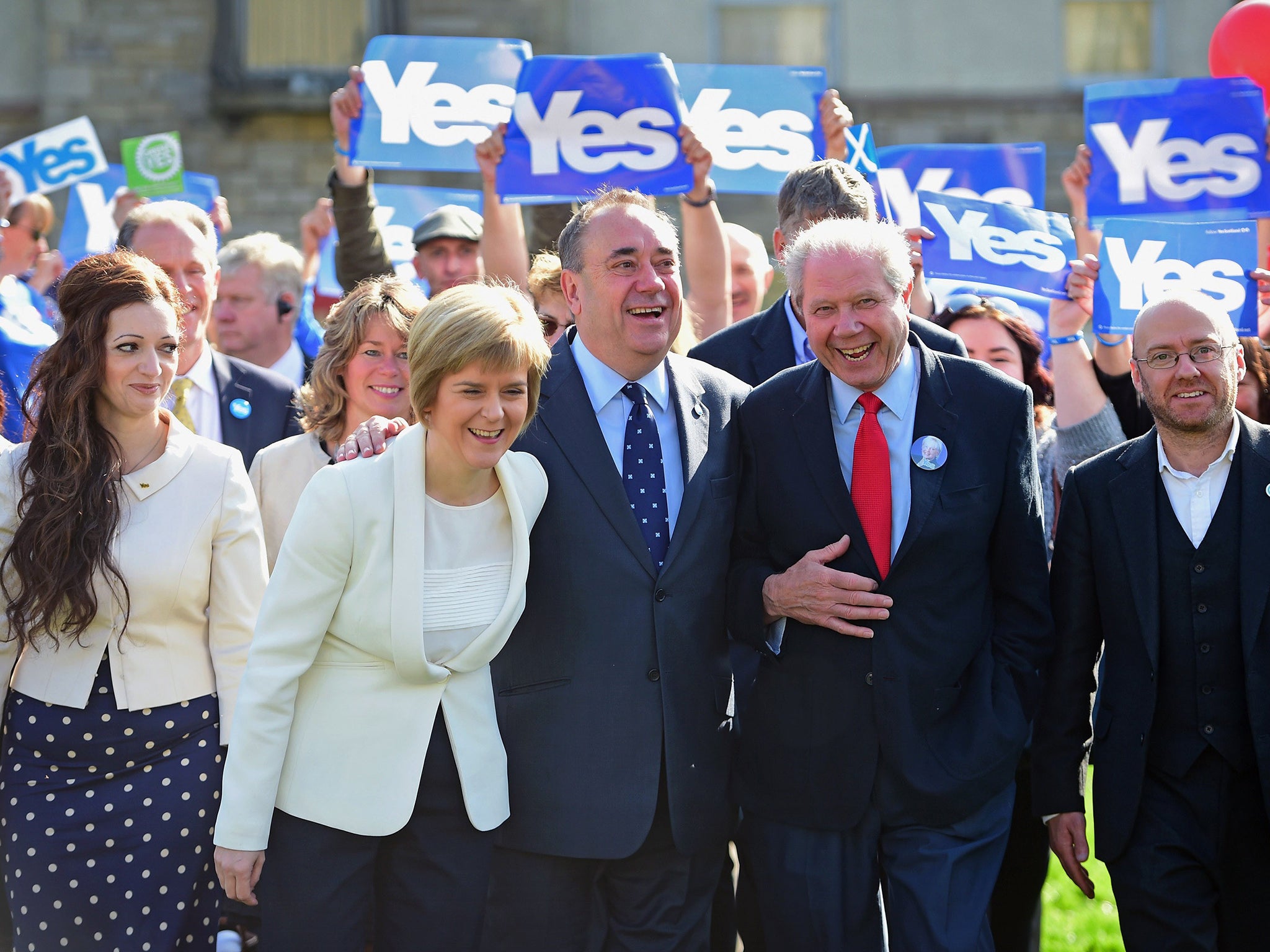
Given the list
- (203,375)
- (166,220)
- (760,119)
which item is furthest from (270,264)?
(760,119)

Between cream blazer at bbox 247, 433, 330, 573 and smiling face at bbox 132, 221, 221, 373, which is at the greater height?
smiling face at bbox 132, 221, 221, 373

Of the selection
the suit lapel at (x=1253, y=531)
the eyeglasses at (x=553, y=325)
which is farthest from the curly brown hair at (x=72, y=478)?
the suit lapel at (x=1253, y=531)

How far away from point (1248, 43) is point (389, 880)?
5.87 metres

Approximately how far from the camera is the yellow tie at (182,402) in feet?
15.1

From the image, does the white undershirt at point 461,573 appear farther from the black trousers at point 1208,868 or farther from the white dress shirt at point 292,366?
the white dress shirt at point 292,366

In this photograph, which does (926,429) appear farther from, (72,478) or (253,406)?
(253,406)

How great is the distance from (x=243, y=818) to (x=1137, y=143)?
4739 millimetres

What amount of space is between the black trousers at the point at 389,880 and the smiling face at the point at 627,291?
1.13 metres

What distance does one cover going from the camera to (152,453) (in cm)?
369

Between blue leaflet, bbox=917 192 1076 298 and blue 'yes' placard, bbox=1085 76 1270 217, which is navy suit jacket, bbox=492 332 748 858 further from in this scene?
blue 'yes' placard, bbox=1085 76 1270 217

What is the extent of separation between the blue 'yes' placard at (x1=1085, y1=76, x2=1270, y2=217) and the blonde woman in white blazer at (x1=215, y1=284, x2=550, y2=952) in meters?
Answer: 3.63

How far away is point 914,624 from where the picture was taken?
11.6 ft

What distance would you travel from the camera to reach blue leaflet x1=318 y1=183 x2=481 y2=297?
7.42 m

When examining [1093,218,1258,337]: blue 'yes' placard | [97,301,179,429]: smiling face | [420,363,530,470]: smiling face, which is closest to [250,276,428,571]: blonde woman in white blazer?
[97,301,179,429]: smiling face
